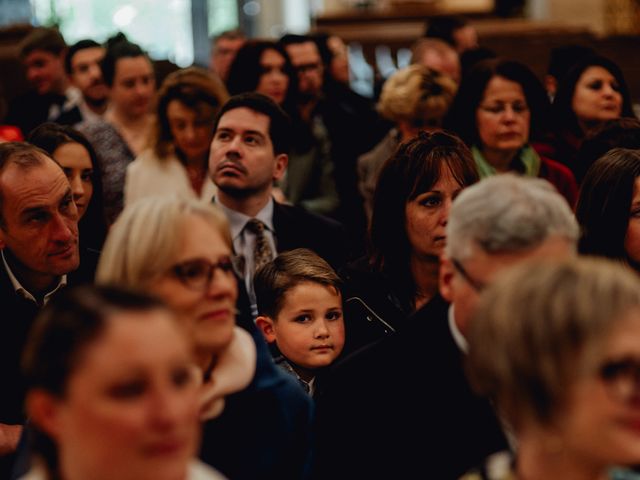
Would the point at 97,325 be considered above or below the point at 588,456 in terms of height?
above

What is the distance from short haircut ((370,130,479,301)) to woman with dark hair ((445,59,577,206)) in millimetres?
1439

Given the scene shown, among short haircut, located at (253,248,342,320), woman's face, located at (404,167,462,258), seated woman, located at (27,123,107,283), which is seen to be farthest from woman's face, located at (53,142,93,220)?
woman's face, located at (404,167,462,258)

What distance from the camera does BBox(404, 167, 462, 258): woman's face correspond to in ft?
13.6

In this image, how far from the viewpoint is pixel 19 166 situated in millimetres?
4141

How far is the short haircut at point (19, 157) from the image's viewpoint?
4.14 metres

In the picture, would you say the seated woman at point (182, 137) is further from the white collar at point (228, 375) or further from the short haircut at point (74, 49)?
the white collar at point (228, 375)

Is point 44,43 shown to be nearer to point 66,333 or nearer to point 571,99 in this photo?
point 571,99

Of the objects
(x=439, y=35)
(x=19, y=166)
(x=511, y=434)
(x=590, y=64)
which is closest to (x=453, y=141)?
(x=19, y=166)

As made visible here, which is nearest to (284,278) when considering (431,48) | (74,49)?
(431,48)

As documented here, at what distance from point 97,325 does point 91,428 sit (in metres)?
0.18

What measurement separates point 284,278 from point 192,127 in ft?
6.35

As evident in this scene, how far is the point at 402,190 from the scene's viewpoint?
13.9ft

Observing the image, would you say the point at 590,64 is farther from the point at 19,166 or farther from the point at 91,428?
the point at 91,428

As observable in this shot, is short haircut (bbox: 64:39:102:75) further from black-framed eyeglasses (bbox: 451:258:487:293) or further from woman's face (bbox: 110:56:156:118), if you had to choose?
black-framed eyeglasses (bbox: 451:258:487:293)
